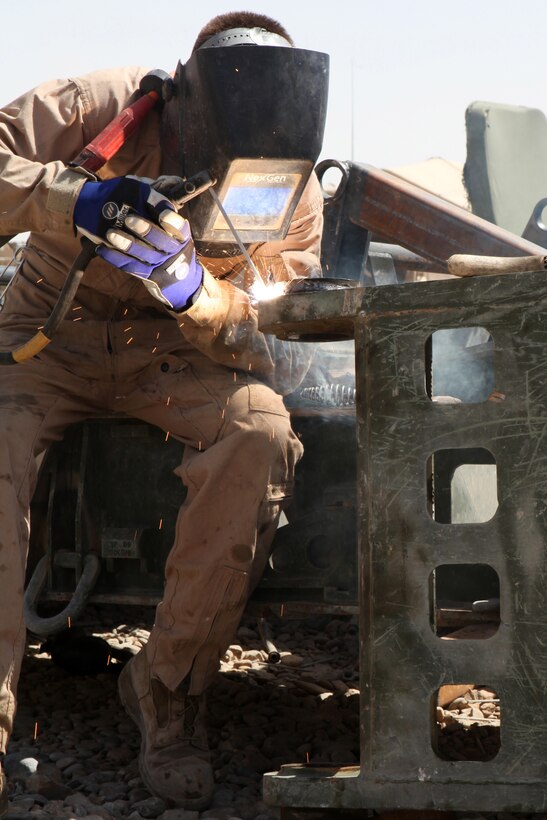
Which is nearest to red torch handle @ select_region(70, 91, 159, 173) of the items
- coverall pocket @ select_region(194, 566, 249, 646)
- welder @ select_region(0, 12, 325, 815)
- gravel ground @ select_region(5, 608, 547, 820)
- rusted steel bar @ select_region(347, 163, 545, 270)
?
welder @ select_region(0, 12, 325, 815)

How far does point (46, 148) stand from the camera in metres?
2.97

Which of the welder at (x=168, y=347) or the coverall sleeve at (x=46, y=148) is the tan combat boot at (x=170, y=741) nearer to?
the welder at (x=168, y=347)

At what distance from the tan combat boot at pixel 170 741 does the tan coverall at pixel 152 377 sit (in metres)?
0.06

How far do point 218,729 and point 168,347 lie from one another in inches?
42.0

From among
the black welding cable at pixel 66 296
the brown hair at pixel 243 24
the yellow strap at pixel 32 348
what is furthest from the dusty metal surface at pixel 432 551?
the brown hair at pixel 243 24

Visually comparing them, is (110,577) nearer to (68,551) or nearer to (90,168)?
(68,551)

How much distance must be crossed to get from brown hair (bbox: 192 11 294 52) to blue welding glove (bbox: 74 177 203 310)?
0.63 m

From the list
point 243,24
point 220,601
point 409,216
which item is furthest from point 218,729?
point 409,216

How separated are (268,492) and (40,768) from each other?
0.88m

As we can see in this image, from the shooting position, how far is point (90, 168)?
9.09 feet

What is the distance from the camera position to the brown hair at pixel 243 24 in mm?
2977

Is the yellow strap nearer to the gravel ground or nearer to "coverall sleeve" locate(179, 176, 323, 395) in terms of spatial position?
"coverall sleeve" locate(179, 176, 323, 395)

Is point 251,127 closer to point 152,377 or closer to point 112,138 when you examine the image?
point 112,138

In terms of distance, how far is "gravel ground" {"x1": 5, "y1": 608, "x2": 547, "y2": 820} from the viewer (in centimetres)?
262
